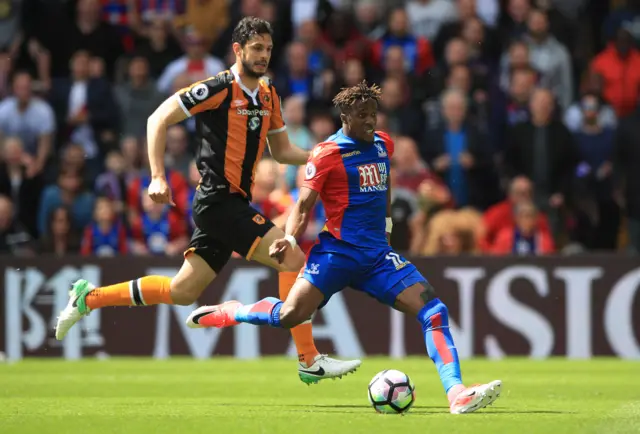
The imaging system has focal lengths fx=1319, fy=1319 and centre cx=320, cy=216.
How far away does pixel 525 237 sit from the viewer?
50.5 feet

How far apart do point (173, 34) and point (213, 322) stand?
884cm

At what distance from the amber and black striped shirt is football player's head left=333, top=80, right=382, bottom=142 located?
118 cm

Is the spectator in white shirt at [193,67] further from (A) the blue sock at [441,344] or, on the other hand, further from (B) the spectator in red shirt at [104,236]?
(A) the blue sock at [441,344]

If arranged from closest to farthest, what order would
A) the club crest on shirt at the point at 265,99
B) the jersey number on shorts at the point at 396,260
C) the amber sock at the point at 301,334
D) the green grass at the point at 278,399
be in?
the green grass at the point at 278,399 < the jersey number on shorts at the point at 396,260 < the amber sock at the point at 301,334 < the club crest on shirt at the point at 265,99

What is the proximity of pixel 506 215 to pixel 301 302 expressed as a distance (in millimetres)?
7120

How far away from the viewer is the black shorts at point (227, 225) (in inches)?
382

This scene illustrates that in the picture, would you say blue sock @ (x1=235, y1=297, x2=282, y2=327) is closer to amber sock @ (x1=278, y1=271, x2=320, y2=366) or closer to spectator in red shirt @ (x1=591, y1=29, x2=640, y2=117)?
amber sock @ (x1=278, y1=271, x2=320, y2=366)

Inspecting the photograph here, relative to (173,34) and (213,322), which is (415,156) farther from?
(213,322)

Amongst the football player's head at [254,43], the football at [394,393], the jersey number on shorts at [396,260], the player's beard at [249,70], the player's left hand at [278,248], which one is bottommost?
the football at [394,393]

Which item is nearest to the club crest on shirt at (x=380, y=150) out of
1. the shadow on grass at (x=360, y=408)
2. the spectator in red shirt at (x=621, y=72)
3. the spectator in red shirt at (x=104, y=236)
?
the shadow on grass at (x=360, y=408)

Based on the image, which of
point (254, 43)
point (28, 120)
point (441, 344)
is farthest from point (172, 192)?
point (441, 344)

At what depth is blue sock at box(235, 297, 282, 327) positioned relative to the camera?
30.1ft

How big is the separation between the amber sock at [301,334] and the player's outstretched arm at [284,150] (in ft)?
3.11

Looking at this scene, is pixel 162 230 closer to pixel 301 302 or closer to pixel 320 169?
pixel 301 302
